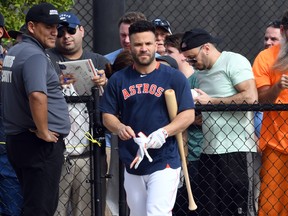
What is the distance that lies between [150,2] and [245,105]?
146 inches

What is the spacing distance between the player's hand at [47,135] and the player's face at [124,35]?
1547 mm

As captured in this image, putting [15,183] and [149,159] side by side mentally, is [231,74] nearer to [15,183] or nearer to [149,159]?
[149,159]

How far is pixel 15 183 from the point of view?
7.24 metres

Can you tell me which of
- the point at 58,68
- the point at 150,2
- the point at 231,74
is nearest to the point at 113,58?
the point at 58,68

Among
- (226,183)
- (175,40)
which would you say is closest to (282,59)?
(226,183)

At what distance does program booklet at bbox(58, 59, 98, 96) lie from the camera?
6.76 meters

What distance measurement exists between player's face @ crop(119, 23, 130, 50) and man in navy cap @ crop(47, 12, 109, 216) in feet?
1.24

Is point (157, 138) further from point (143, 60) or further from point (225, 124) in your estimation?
point (225, 124)

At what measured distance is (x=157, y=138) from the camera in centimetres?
597

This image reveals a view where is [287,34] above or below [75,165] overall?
above

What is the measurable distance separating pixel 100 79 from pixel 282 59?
1443 mm

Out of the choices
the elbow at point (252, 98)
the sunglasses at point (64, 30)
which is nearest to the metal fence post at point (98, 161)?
the sunglasses at point (64, 30)

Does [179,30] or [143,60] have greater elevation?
[143,60]

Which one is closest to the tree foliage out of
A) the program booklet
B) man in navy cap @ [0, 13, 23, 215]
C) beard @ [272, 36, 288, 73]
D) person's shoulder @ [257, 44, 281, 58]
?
man in navy cap @ [0, 13, 23, 215]
